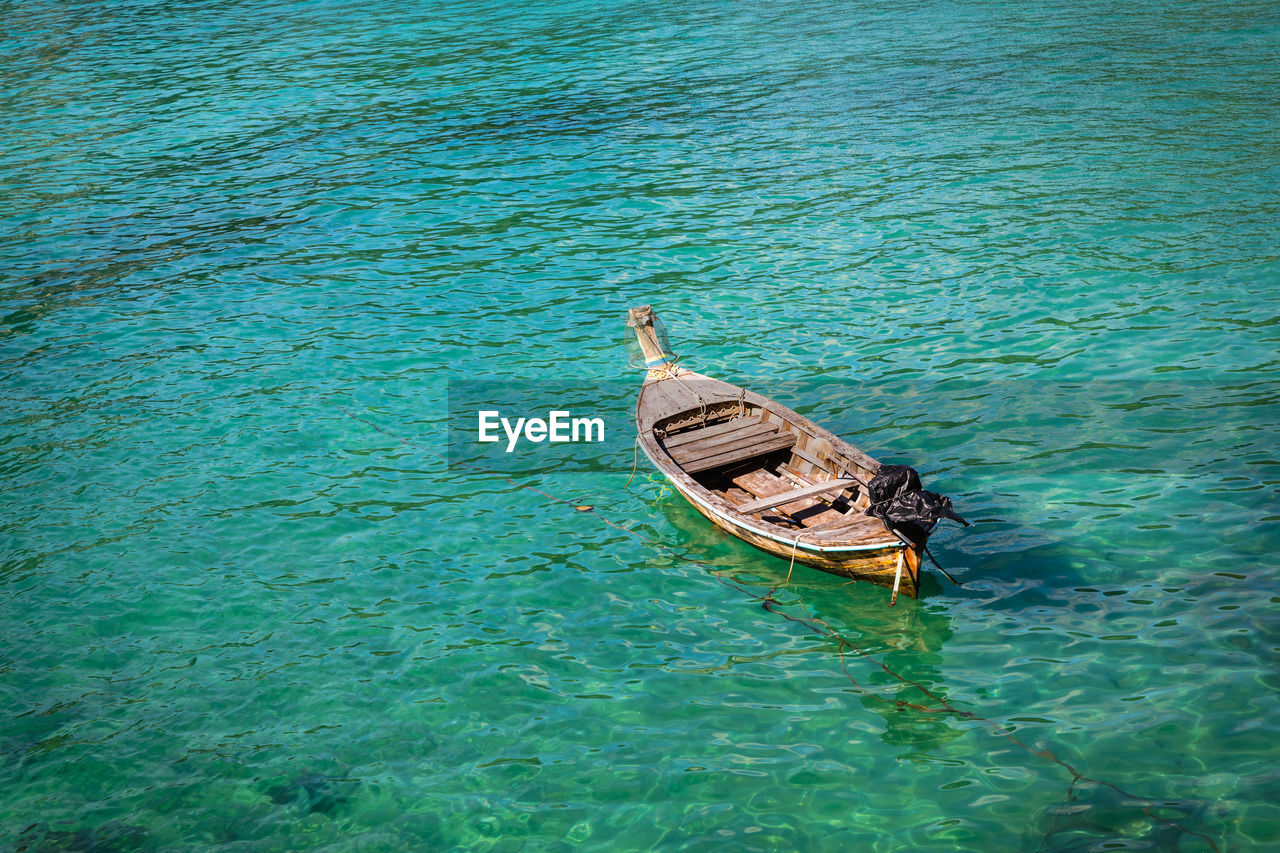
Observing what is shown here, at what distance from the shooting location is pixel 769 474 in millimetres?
12188

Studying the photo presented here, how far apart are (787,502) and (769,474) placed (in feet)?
4.11

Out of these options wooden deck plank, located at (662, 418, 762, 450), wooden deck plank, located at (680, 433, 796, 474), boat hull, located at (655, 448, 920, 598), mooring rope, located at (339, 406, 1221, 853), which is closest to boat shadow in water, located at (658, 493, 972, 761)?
mooring rope, located at (339, 406, 1221, 853)

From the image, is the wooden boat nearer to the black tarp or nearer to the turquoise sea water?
the black tarp

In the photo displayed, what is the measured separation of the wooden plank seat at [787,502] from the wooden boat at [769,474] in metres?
0.01

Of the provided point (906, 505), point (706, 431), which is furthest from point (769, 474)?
point (906, 505)

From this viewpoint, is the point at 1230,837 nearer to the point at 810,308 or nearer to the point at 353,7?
the point at 810,308

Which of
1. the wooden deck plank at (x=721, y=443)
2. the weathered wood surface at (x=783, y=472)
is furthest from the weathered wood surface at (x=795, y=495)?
the wooden deck plank at (x=721, y=443)

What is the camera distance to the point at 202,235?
21406 millimetres

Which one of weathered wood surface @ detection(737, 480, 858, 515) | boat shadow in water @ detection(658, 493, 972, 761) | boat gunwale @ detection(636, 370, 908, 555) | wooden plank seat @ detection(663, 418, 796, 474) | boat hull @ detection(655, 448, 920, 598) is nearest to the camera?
boat shadow in water @ detection(658, 493, 972, 761)

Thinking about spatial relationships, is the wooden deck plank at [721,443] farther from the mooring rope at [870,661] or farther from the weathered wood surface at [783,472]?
the mooring rope at [870,661]

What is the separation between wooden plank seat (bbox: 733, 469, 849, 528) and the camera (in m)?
11.1

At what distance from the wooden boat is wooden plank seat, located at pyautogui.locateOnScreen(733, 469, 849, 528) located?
0.5 inches

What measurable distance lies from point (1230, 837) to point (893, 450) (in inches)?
244

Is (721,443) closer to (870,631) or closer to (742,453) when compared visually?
(742,453)
